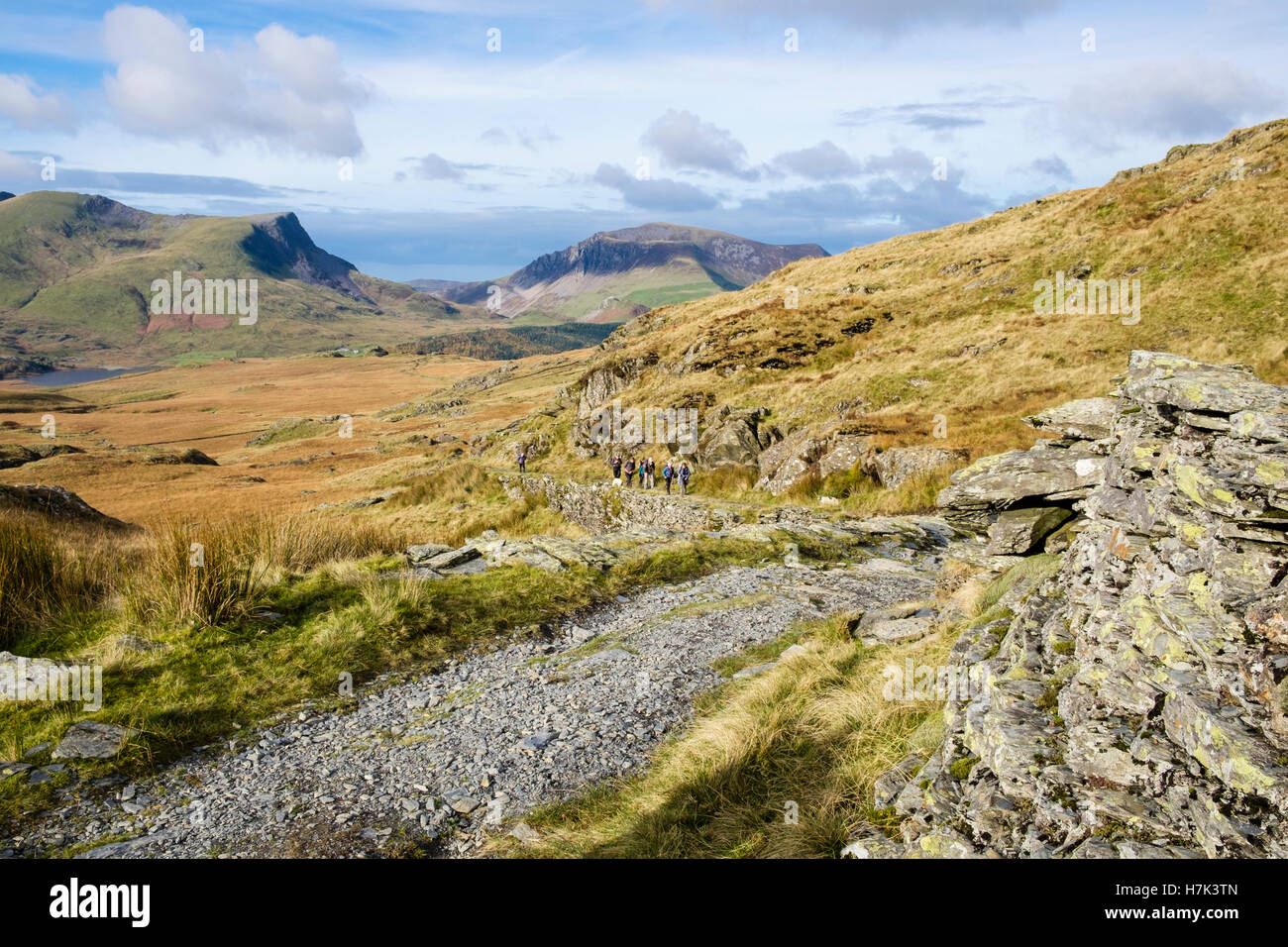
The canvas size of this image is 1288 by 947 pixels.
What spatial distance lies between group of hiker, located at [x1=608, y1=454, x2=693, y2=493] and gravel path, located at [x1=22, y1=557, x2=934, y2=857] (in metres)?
17.8

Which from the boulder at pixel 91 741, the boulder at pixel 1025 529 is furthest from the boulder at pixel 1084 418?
the boulder at pixel 91 741

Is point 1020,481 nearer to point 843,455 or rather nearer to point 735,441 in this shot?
point 843,455

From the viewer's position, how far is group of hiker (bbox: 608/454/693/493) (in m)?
30.3

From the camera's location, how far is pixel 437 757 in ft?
26.0

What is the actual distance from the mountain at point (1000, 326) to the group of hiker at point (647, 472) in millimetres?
3511

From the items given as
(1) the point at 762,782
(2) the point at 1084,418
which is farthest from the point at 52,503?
(2) the point at 1084,418

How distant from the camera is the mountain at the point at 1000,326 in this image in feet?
97.2

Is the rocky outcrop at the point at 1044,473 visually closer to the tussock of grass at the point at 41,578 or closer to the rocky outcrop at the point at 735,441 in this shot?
the tussock of grass at the point at 41,578

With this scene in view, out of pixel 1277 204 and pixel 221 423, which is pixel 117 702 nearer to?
pixel 1277 204

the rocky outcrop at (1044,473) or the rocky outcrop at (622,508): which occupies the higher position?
the rocky outcrop at (1044,473)

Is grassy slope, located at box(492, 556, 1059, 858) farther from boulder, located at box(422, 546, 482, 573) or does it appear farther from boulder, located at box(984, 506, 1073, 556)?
boulder, located at box(422, 546, 482, 573)

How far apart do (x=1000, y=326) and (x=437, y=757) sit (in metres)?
39.8
